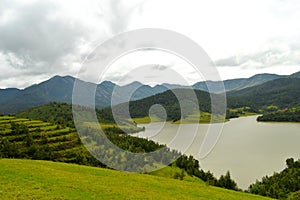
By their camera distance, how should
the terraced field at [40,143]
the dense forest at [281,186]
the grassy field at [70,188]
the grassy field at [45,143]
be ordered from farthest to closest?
the grassy field at [45,143] < the terraced field at [40,143] < the dense forest at [281,186] < the grassy field at [70,188]

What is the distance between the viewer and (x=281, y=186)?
4419cm

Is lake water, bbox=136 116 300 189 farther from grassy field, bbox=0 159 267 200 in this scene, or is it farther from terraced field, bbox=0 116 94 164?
grassy field, bbox=0 159 267 200

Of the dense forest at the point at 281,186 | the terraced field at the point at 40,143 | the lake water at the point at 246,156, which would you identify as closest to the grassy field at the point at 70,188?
the lake water at the point at 246,156

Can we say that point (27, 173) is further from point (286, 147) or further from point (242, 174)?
point (286, 147)

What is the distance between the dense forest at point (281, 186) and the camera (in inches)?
1553

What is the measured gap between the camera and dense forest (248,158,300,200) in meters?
39.4

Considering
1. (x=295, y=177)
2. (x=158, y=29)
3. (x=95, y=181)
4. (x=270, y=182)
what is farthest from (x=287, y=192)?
(x=158, y=29)

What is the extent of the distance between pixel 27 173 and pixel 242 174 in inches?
1755

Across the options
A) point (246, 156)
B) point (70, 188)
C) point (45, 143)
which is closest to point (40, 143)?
point (45, 143)

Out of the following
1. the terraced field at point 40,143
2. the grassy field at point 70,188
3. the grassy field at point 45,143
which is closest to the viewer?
the grassy field at point 70,188

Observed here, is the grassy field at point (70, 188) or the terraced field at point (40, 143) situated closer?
the grassy field at point (70, 188)

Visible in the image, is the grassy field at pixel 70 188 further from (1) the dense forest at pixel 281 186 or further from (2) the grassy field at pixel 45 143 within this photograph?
(2) the grassy field at pixel 45 143

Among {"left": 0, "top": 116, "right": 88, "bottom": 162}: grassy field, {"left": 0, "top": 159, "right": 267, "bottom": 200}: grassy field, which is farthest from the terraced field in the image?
{"left": 0, "top": 159, "right": 267, "bottom": 200}: grassy field

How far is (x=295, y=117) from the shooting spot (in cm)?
14825
